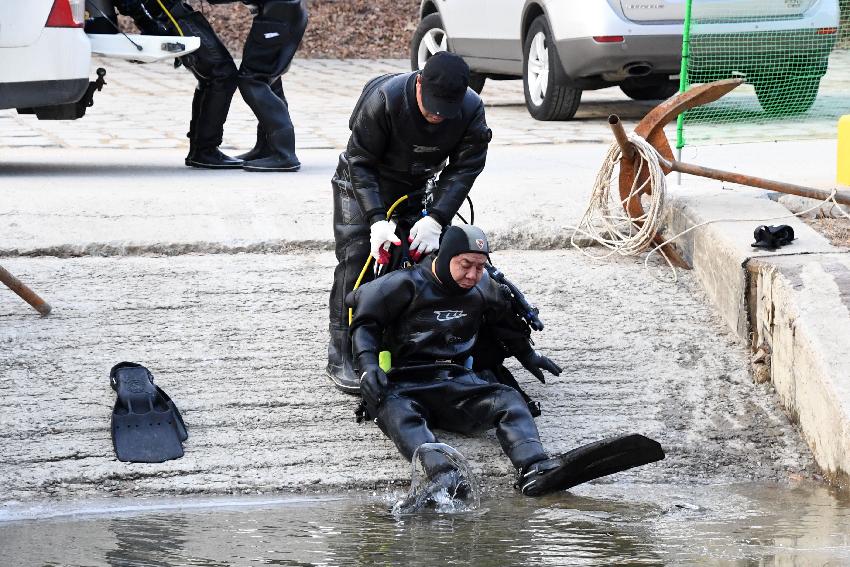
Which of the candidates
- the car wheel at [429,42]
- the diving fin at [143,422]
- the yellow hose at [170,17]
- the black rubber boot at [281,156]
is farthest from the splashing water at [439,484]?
the car wheel at [429,42]

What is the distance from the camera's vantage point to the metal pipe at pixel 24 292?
20.8ft

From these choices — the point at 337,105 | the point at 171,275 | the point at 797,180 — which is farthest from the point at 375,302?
the point at 337,105

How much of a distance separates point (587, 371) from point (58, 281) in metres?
2.77

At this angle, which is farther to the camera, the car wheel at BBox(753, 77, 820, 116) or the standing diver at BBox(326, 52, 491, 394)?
the car wheel at BBox(753, 77, 820, 116)

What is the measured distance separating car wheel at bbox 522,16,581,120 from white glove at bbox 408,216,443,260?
6.22m

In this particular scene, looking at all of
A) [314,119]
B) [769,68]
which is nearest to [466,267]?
[769,68]

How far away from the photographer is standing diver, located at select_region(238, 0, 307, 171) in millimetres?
9383

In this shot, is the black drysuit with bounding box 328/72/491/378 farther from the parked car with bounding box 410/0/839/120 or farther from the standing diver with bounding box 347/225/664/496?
the parked car with bounding box 410/0/839/120

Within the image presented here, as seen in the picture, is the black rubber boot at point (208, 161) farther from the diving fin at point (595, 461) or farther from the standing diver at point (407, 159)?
the diving fin at point (595, 461)

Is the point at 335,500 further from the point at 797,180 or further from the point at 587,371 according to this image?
the point at 797,180

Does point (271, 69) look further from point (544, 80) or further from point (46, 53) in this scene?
Result: point (544, 80)

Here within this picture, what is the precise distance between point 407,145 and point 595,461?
5.18ft

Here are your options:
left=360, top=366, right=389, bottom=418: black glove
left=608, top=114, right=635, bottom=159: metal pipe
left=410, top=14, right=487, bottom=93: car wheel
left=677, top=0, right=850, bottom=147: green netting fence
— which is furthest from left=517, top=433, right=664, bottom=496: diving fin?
left=410, top=14, right=487, bottom=93: car wheel

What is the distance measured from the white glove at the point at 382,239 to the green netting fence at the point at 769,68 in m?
3.93
